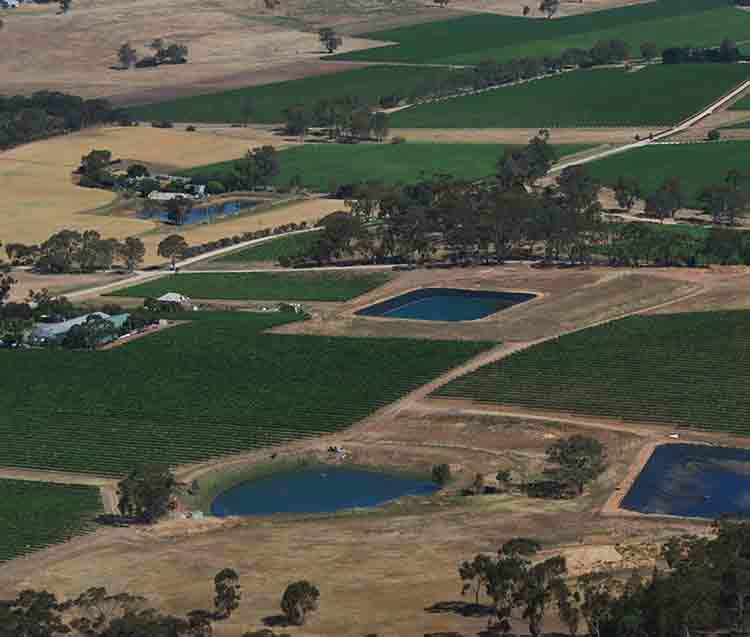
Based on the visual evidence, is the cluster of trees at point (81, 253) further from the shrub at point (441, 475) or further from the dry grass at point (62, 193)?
the shrub at point (441, 475)

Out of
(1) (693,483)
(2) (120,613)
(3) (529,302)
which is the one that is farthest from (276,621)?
(3) (529,302)

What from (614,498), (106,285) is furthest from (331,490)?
(106,285)

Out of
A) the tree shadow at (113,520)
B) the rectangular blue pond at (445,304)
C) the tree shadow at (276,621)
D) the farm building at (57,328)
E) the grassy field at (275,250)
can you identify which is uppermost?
the grassy field at (275,250)

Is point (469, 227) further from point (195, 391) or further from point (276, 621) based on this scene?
point (276, 621)

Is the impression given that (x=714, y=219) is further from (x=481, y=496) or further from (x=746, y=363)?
(x=481, y=496)

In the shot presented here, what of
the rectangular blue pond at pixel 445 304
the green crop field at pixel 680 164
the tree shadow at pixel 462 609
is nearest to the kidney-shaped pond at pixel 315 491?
the tree shadow at pixel 462 609
